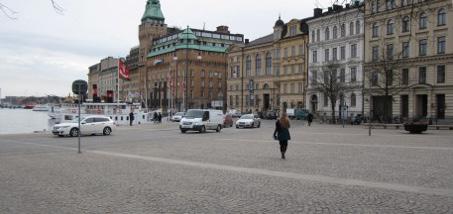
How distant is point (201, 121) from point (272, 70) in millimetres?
57418

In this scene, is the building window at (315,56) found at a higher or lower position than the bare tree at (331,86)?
higher

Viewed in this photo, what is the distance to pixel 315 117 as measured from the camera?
245ft

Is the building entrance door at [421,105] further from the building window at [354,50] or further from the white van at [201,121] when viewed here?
the white van at [201,121]

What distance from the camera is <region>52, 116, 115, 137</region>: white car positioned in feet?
112

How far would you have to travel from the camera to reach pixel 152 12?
158 m

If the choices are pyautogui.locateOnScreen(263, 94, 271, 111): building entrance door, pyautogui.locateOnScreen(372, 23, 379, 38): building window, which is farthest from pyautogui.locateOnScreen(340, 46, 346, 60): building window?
pyautogui.locateOnScreen(263, 94, 271, 111): building entrance door

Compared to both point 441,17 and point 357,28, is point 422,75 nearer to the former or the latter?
point 441,17

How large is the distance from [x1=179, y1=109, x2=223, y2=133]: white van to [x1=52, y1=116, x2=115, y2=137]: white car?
226 inches

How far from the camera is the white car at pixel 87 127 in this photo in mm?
34094

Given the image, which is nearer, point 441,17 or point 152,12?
point 441,17

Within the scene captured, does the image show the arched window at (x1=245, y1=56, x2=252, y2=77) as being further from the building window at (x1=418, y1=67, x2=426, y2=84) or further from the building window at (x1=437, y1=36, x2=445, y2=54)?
the building window at (x1=437, y1=36, x2=445, y2=54)

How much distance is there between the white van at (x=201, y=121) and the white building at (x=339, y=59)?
89.4 ft

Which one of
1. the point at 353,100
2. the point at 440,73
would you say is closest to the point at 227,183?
the point at 440,73

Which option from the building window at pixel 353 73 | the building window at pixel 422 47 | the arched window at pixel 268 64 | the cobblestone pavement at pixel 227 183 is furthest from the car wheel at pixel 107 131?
the arched window at pixel 268 64
